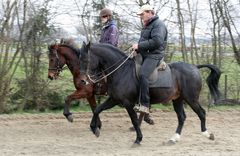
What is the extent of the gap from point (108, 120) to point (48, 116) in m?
1.48

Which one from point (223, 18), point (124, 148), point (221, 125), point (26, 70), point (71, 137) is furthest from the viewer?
point (223, 18)

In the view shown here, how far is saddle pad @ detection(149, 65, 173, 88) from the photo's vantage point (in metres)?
8.90

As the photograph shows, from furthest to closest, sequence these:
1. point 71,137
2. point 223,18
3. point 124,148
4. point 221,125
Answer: point 223,18 → point 221,125 → point 71,137 → point 124,148

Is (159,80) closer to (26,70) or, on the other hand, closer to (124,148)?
(124,148)

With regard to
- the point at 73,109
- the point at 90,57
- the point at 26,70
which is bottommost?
the point at 73,109

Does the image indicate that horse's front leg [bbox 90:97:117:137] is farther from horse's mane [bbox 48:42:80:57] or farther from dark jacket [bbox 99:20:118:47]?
dark jacket [bbox 99:20:118:47]

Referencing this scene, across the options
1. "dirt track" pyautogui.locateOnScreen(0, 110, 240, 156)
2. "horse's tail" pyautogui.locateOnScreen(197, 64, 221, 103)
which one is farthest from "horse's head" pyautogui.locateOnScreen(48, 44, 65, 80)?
"horse's tail" pyautogui.locateOnScreen(197, 64, 221, 103)

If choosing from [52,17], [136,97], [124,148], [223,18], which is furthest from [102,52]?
[223,18]

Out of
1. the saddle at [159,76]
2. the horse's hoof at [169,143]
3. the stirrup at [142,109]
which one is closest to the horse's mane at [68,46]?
the saddle at [159,76]

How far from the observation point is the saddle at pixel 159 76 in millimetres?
8875

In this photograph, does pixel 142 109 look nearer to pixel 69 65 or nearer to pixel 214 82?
pixel 214 82

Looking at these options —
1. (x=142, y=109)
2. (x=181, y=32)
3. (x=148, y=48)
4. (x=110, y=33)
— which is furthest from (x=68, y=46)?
(x=181, y=32)

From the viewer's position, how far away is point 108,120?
12008 millimetres

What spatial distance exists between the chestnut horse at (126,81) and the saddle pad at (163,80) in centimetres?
8
